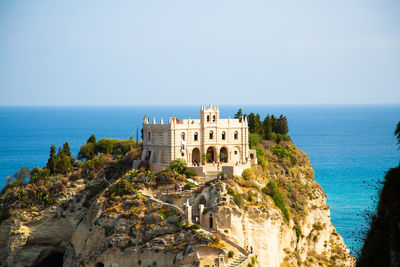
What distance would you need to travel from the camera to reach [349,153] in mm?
177250

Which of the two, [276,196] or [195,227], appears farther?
[276,196]

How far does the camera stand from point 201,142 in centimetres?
8288

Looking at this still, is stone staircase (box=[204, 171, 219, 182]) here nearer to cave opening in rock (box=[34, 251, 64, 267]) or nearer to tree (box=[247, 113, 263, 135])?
tree (box=[247, 113, 263, 135])

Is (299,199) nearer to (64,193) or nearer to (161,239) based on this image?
(161,239)

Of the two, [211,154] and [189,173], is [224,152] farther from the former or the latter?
[189,173]

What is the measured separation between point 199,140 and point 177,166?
244 inches

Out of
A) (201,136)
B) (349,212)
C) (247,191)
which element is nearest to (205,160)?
(201,136)

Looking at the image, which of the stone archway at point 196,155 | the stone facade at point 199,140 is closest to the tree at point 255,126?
the stone facade at point 199,140

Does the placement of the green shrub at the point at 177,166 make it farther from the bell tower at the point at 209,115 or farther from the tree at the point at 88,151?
the tree at the point at 88,151

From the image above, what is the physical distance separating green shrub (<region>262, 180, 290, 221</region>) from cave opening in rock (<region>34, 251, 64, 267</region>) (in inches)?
1190

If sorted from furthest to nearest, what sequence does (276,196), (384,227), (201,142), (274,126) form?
(274,126)
(201,142)
(276,196)
(384,227)

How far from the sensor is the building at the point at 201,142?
80750 mm

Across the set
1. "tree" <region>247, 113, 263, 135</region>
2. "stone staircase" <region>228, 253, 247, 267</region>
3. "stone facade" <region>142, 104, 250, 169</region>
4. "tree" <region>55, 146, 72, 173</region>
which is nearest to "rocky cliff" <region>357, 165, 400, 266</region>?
"stone staircase" <region>228, 253, 247, 267</region>

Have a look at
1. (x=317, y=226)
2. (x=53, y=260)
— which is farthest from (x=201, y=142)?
(x=53, y=260)
